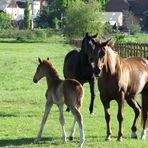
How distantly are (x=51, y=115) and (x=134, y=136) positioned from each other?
351 cm

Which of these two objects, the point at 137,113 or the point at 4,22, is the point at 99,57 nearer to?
the point at 137,113

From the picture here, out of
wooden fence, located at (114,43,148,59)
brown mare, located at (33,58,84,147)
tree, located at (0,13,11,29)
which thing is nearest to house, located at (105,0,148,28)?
tree, located at (0,13,11,29)

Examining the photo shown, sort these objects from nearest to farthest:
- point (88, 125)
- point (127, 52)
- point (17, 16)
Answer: point (88, 125), point (127, 52), point (17, 16)

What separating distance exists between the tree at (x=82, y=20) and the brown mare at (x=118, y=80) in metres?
67.7

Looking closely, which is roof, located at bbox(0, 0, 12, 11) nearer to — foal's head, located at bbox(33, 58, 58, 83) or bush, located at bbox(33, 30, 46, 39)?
bush, located at bbox(33, 30, 46, 39)

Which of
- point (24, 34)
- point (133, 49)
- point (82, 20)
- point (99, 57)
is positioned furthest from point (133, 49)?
point (24, 34)

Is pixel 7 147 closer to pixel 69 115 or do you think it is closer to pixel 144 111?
pixel 144 111

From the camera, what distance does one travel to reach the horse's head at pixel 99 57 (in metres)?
9.56

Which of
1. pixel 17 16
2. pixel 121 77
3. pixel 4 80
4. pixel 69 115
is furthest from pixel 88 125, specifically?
pixel 17 16

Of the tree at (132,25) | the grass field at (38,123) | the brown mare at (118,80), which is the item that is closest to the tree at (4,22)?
the tree at (132,25)

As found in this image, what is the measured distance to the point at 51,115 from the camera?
13891mm

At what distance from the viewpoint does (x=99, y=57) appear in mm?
9703

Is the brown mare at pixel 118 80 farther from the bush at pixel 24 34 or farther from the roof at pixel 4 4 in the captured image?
the roof at pixel 4 4

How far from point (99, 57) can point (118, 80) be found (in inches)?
29.8
